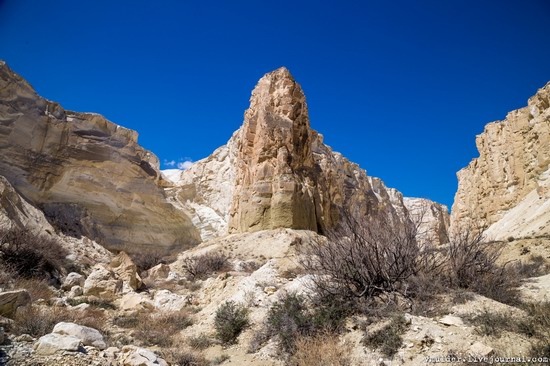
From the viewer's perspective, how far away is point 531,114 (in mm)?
31906

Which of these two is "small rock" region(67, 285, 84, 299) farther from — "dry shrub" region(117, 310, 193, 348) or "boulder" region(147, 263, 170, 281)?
"boulder" region(147, 263, 170, 281)

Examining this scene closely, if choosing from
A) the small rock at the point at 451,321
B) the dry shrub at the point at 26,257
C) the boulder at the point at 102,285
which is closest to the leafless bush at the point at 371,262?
the small rock at the point at 451,321

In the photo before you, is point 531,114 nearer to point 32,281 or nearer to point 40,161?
point 32,281

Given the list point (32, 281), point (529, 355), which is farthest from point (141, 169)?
point (529, 355)

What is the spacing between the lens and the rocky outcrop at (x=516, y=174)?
2522 centimetres

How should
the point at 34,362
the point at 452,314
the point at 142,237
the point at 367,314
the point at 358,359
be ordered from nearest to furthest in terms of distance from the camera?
1. the point at 34,362
2. the point at 358,359
3. the point at 452,314
4. the point at 367,314
5. the point at 142,237

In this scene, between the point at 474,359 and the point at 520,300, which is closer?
the point at 474,359

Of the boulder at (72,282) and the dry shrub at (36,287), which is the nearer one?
the dry shrub at (36,287)

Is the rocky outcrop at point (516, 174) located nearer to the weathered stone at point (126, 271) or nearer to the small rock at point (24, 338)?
the weathered stone at point (126, 271)

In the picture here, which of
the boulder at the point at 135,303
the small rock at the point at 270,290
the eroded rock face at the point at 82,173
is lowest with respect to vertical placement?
the boulder at the point at 135,303

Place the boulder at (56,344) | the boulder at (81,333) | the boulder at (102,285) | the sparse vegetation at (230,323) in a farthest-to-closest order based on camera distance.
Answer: the boulder at (102,285) < the sparse vegetation at (230,323) < the boulder at (81,333) < the boulder at (56,344)

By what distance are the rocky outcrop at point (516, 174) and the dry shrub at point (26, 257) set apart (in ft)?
78.2

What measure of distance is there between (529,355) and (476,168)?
4540 centimetres

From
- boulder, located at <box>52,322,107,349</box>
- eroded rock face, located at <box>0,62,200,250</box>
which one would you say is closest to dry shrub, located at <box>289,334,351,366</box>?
boulder, located at <box>52,322,107,349</box>
